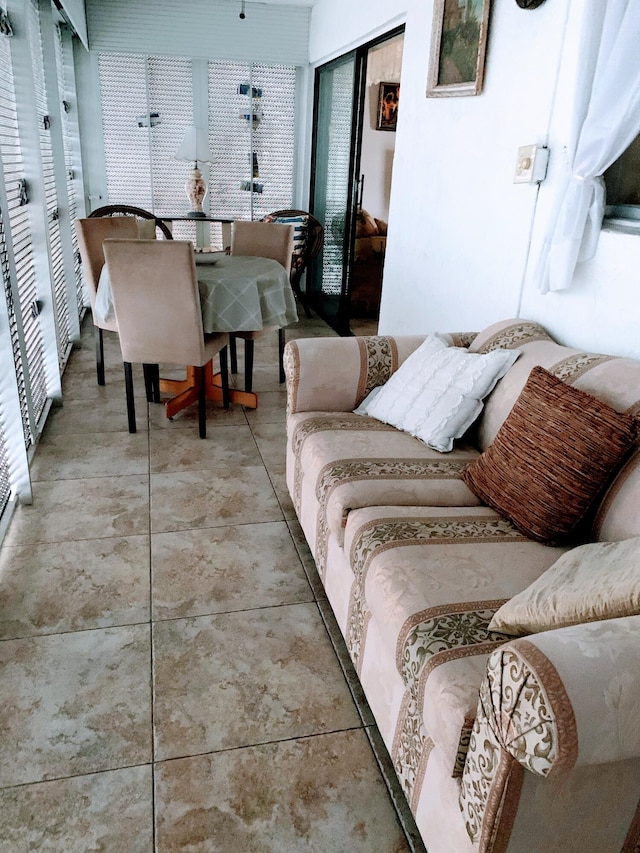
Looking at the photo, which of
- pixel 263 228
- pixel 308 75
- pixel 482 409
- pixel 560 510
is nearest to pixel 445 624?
pixel 560 510

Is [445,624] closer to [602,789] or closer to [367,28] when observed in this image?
[602,789]

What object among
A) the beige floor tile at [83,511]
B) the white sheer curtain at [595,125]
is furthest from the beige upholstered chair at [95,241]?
the white sheer curtain at [595,125]

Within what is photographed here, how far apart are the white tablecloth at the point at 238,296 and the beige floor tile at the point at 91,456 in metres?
0.65

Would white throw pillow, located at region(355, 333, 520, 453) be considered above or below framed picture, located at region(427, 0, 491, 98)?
below

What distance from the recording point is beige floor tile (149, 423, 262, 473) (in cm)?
294

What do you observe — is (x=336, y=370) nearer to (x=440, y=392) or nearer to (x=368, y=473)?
(x=440, y=392)

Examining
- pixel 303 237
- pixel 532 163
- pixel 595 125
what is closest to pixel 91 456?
pixel 532 163

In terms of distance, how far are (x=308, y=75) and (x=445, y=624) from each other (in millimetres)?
5941

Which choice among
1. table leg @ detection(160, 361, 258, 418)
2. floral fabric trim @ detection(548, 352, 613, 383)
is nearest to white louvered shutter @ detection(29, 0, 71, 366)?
table leg @ detection(160, 361, 258, 418)

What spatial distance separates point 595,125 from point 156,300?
188cm

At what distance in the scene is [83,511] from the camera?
2.50 metres

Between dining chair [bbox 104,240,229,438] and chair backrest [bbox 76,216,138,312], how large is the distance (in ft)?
2.14

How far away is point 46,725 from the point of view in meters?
1.56

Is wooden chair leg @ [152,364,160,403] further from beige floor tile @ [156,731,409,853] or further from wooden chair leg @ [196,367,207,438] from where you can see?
beige floor tile @ [156,731,409,853]
